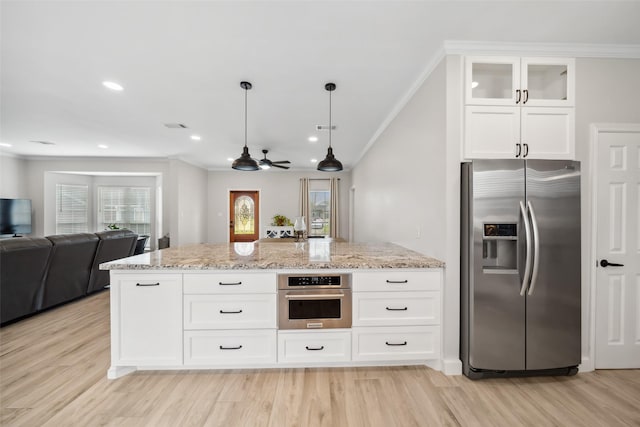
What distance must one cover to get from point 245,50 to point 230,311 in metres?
2.13

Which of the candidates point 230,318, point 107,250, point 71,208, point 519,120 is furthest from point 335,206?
point 71,208

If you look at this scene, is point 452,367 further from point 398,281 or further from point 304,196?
point 304,196

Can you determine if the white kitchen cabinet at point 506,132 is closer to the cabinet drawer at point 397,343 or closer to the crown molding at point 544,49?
the crown molding at point 544,49

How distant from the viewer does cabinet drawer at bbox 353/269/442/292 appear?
2.10 meters

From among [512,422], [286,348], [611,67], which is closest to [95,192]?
[286,348]

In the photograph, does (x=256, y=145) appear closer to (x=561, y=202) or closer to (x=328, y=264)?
(x=328, y=264)

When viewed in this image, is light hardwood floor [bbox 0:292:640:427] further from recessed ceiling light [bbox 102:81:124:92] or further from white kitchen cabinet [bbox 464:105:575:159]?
recessed ceiling light [bbox 102:81:124:92]

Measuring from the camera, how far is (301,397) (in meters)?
1.79

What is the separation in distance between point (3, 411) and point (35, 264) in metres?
1.98

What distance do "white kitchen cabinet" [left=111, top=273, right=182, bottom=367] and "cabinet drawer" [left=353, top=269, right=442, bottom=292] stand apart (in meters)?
1.46

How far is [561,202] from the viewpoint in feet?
6.40

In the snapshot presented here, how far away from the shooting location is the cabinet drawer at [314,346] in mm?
2061

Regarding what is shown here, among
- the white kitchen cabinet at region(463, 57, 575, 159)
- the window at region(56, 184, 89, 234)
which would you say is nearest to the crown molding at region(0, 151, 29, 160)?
the window at region(56, 184, 89, 234)

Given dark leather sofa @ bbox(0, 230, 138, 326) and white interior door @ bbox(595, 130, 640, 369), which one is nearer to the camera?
white interior door @ bbox(595, 130, 640, 369)
